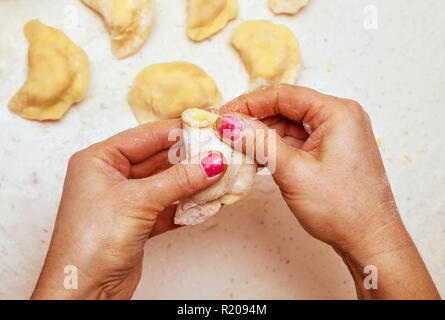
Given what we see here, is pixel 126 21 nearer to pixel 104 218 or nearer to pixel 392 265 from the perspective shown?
pixel 104 218

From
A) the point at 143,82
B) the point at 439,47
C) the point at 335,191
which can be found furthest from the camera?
the point at 439,47

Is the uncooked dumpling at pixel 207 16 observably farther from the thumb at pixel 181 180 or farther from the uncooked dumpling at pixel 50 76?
the thumb at pixel 181 180

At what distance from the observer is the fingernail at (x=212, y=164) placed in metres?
0.78

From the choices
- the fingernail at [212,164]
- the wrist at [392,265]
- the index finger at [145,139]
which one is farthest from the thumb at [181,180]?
the wrist at [392,265]

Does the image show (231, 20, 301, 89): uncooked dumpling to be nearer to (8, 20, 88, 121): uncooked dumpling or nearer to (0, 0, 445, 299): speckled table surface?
(0, 0, 445, 299): speckled table surface

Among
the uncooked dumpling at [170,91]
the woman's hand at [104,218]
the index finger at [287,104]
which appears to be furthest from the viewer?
the uncooked dumpling at [170,91]

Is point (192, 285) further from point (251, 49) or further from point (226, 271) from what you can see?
point (251, 49)

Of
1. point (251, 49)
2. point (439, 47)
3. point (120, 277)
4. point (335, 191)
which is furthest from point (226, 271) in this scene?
point (439, 47)

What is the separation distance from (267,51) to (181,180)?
51cm

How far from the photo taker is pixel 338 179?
30.3 inches

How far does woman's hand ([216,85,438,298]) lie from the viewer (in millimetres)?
768

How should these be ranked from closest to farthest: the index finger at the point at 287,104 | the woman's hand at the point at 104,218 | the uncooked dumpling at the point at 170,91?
the woman's hand at the point at 104,218 < the index finger at the point at 287,104 < the uncooked dumpling at the point at 170,91

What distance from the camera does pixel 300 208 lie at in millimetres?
795

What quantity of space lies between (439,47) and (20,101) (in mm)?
1151
